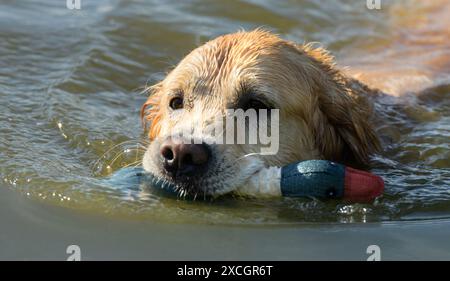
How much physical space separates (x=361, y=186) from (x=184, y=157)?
120cm

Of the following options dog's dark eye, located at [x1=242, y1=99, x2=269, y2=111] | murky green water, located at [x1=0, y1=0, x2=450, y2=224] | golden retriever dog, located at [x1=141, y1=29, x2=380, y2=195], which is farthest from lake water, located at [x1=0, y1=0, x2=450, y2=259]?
dog's dark eye, located at [x1=242, y1=99, x2=269, y2=111]

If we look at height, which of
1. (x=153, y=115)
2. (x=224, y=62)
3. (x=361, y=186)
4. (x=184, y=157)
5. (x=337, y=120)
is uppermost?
(x=224, y=62)

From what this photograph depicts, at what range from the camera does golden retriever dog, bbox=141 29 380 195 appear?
5.49 metres

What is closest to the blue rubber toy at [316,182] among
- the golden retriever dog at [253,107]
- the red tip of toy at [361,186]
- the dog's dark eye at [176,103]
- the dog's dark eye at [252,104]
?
the red tip of toy at [361,186]

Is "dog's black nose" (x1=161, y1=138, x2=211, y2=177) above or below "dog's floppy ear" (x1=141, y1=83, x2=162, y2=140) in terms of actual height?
below

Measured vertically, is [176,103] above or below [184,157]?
above

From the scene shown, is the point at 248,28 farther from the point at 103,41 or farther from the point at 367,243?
the point at 367,243

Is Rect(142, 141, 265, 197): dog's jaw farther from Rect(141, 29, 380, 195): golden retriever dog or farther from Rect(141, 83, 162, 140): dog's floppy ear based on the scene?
Rect(141, 83, 162, 140): dog's floppy ear

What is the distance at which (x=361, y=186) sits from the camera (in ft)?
18.5

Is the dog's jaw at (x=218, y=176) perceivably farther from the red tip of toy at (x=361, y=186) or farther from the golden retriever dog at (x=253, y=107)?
the red tip of toy at (x=361, y=186)

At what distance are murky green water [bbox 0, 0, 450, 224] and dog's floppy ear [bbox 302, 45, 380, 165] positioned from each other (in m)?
0.23

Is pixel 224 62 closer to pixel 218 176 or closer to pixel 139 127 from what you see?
pixel 218 176

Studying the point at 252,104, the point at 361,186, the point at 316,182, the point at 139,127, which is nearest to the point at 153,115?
the point at 139,127

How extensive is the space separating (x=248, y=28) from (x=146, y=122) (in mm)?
3337
